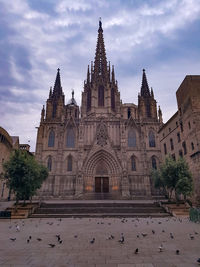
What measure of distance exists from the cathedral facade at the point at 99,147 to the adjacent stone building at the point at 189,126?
8.23 m

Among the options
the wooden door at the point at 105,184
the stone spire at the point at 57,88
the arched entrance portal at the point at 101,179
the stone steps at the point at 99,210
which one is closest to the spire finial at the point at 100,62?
the stone spire at the point at 57,88

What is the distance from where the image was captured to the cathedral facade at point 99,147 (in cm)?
3017

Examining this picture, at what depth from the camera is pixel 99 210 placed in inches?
634

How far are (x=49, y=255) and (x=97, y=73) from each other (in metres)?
40.5

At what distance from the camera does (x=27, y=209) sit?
14.9m

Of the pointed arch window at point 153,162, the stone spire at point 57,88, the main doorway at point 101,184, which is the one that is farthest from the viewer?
the stone spire at point 57,88

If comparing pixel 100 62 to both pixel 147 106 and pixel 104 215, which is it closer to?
pixel 147 106

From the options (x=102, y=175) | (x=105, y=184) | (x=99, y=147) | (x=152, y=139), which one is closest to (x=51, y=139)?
(x=99, y=147)

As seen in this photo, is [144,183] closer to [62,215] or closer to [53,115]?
[62,215]

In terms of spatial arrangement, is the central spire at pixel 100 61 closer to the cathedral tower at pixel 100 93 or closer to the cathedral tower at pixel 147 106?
the cathedral tower at pixel 100 93

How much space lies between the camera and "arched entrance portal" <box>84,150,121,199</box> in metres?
30.2

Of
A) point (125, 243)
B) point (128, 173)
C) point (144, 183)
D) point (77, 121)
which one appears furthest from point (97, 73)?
point (125, 243)

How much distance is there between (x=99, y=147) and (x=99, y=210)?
16.9 meters

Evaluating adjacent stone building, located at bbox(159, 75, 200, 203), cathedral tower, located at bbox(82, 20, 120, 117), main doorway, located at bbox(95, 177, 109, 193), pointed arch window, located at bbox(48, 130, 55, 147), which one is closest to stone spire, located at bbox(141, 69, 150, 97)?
cathedral tower, located at bbox(82, 20, 120, 117)
